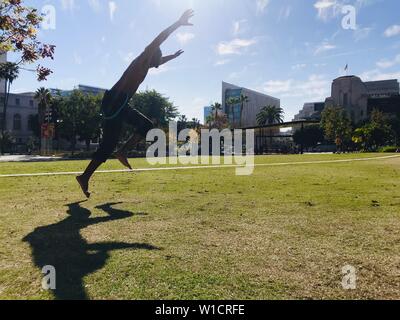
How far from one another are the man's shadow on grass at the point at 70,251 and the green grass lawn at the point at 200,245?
1 centimetres

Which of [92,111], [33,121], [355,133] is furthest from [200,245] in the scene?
[33,121]

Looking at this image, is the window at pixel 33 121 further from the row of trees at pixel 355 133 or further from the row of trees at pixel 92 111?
the row of trees at pixel 355 133

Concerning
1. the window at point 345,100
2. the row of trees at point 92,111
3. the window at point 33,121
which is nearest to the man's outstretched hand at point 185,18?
the row of trees at point 92,111

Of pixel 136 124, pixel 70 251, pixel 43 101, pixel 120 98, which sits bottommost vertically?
pixel 70 251

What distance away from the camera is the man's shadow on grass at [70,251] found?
3.38 m

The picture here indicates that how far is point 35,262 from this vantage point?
3.91 meters

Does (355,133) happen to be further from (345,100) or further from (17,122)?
(17,122)

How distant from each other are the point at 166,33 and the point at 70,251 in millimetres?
5003

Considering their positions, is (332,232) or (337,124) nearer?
(332,232)

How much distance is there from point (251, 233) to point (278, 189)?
454 cm

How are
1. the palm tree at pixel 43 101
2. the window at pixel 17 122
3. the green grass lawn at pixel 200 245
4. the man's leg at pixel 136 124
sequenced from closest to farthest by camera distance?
the green grass lawn at pixel 200 245 < the man's leg at pixel 136 124 < the palm tree at pixel 43 101 < the window at pixel 17 122

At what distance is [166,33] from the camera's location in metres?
7.66
